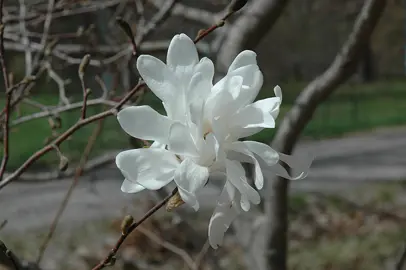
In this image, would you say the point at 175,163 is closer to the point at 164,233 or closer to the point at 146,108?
the point at 146,108

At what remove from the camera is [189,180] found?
1.56 feet

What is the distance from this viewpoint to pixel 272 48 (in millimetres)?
7055

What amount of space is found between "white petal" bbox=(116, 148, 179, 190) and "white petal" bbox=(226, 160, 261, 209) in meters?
0.04

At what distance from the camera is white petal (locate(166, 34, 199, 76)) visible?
1.70 feet

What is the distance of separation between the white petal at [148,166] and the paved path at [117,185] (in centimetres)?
206

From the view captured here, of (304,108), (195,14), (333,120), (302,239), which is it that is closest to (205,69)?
(304,108)

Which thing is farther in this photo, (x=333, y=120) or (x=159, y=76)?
(x=333, y=120)

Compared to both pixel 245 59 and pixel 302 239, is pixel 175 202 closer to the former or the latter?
pixel 245 59

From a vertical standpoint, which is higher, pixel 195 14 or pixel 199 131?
pixel 199 131

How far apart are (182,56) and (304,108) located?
34.5 inches

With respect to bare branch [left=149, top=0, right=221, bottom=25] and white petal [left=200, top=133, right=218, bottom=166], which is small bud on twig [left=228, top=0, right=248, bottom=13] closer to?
white petal [left=200, top=133, right=218, bottom=166]

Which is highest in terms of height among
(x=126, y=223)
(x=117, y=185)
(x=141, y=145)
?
(x=126, y=223)

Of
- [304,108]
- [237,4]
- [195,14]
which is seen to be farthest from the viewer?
[195,14]

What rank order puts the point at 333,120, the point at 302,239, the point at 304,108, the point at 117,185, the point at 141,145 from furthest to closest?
the point at 333,120 → the point at 117,185 → the point at 302,239 → the point at 304,108 → the point at 141,145
